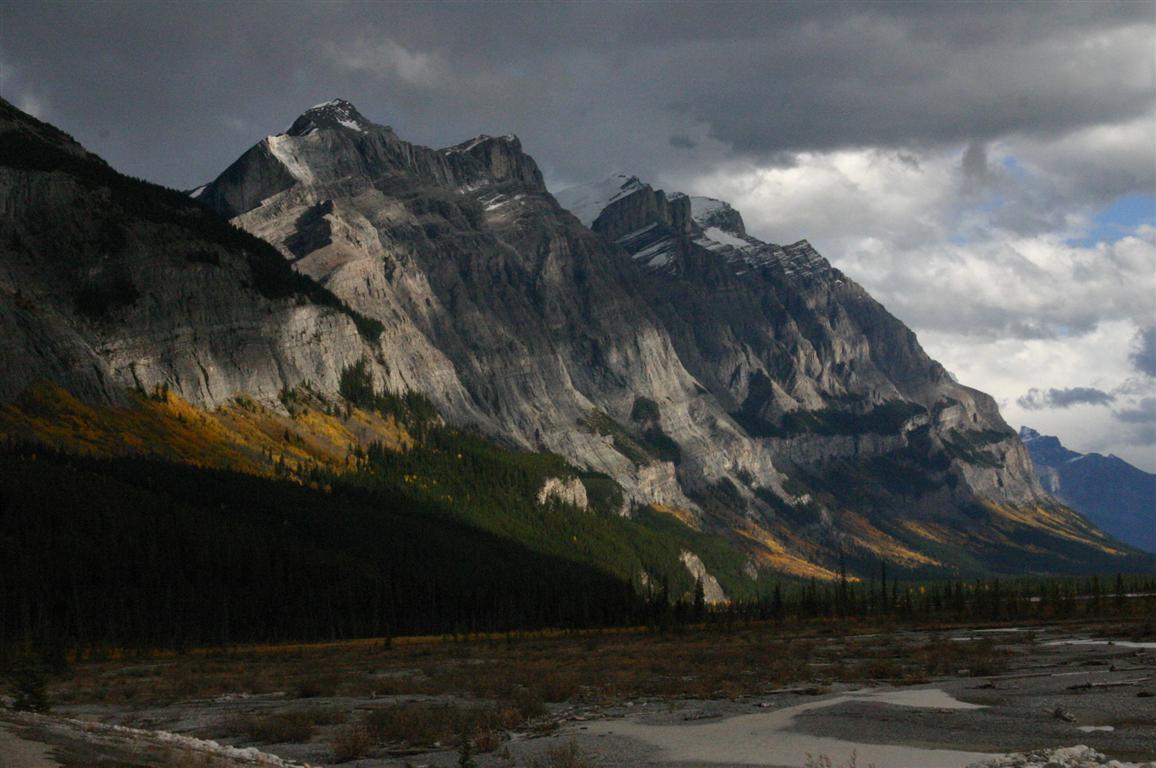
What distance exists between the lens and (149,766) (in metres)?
28.7

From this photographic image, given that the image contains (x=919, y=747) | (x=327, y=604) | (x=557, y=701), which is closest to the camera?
(x=919, y=747)

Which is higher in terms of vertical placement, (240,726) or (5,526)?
(5,526)

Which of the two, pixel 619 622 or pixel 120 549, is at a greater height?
pixel 120 549

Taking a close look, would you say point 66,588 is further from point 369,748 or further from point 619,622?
point 369,748

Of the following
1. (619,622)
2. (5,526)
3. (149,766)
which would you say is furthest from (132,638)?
(149,766)

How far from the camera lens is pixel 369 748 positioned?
1654 inches

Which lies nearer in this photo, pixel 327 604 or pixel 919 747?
pixel 919 747

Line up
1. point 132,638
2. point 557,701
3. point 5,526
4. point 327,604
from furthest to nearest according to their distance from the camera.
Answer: point 327,604
point 5,526
point 132,638
point 557,701

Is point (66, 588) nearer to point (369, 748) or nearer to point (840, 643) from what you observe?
point (840, 643)

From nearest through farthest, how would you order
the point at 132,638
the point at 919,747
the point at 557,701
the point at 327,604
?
the point at 919,747, the point at 557,701, the point at 132,638, the point at 327,604

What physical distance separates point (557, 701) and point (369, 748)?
17.3 meters

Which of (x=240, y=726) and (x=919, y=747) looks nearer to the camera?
(x=919, y=747)

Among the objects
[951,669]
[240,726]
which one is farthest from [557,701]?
[951,669]

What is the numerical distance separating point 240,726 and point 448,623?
14139 cm
